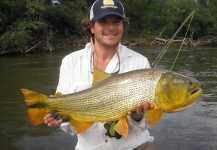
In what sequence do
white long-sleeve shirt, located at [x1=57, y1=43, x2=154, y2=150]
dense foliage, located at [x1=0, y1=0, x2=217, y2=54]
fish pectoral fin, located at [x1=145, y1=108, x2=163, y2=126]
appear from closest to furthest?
fish pectoral fin, located at [x1=145, y1=108, x2=163, y2=126], white long-sleeve shirt, located at [x1=57, y1=43, x2=154, y2=150], dense foliage, located at [x1=0, y1=0, x2=217, y2=54]

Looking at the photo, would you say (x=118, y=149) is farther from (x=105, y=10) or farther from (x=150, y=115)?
(x=105, y=10)

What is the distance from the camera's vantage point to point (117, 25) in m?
3.42

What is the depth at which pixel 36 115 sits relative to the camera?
2.97 m

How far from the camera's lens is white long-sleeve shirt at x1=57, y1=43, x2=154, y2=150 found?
331 cm

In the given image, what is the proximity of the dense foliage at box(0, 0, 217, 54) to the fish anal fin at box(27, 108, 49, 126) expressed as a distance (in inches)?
879

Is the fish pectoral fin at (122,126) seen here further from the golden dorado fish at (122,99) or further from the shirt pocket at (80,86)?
the shirt pocket at (80,86)

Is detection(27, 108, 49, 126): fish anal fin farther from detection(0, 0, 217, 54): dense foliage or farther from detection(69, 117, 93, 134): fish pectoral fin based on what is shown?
detection(0, 0, 217, 54): dense foliage

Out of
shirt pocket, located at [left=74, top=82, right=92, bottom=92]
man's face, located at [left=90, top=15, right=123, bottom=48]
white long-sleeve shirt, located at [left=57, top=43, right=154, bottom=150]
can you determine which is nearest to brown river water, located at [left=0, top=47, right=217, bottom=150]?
white long-sleeve shirt, located at [left=57, top=43, right=154, bottom=150]

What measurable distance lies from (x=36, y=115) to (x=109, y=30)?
1.19 meters

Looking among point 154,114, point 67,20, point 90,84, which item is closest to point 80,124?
point 90,84

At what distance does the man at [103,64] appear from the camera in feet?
10.9

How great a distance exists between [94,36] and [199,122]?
5142mm

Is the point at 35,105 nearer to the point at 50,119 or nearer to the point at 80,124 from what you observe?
the point at 50,119

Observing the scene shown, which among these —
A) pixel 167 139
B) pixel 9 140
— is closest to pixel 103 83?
pixel 167 139
